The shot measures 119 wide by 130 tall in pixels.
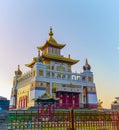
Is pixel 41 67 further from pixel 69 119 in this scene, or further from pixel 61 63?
pixel 69 119

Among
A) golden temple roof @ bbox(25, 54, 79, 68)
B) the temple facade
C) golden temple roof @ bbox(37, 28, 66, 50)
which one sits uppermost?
golden temple roof @ bbox(37, 28, 66, 50)

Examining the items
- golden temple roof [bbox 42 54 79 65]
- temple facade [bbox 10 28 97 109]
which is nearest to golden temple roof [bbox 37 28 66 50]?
temple facade [bbox 10 28 97 109]

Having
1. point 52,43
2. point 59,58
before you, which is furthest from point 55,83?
point 52,43

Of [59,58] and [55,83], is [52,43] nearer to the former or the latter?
[59,58]

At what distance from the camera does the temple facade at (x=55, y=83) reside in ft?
107

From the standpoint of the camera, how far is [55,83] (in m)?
33.6

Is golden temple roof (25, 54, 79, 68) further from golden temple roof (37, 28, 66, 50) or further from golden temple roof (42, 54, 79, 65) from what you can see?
golden temple roof (37, 28, 66, 50)

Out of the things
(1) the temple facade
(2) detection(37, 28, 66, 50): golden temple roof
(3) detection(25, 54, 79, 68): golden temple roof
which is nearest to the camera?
(1) the temple facade

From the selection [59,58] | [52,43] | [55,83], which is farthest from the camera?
[52,43]

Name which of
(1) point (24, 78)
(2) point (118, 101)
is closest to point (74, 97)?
(1) point (24, 78)

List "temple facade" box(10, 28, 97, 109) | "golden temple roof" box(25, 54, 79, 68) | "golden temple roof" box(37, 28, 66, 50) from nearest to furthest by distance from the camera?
"temple facade" box(10, 28, 97, 109) < "golden temple roof" box(25, 54, 79, 68) < "golden temple roof" box(37, 28, 66, 50)

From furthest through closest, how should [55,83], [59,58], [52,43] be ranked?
[52,43] < [59,58] < [55,83]

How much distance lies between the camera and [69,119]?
26.4ft

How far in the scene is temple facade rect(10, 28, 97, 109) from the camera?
107ft
